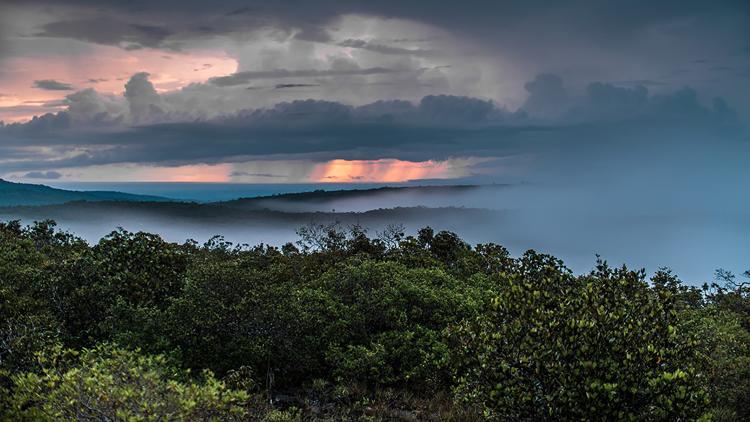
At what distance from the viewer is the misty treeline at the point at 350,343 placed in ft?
41.4

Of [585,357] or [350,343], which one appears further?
[350,343]

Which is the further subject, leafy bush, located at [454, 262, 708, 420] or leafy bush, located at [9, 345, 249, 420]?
leafy bush, located at [454, 262, 708, 420]

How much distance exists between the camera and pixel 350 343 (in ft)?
74.4

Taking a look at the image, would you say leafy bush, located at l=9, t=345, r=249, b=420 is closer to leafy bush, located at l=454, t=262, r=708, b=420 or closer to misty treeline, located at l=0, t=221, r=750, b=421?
misty treeline, located at l=0, t=221, r=750, b=421

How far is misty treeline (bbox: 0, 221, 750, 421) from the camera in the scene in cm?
1263

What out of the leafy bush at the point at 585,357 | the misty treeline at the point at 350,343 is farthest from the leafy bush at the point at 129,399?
the leafy bush at the point at 585,357

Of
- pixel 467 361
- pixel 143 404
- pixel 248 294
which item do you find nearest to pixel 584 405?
pixel 467 361

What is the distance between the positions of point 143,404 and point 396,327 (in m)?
14.1

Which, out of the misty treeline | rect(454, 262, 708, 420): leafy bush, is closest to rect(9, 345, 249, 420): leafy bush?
the misty treeline

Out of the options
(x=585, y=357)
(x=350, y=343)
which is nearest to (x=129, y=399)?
(x=585, y=357)

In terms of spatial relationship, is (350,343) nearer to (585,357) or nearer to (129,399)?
(585,357)

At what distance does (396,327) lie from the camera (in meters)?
23.7

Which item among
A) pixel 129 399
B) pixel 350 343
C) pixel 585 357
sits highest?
pixel 585 357

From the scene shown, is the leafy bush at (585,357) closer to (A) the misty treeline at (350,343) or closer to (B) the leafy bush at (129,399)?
(A) the misty treeline at (350,343)
